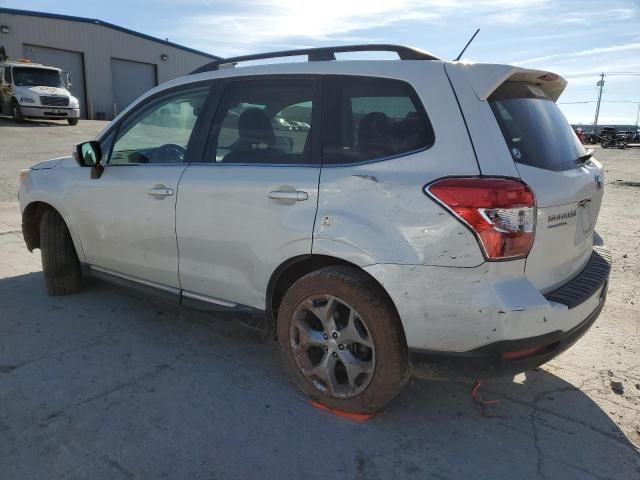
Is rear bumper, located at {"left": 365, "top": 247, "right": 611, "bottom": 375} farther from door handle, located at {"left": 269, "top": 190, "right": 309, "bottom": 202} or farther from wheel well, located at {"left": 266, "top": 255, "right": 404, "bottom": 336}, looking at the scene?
door handle, located at {"left": 269, "top": 190, "right": 309, "bottom": 202}

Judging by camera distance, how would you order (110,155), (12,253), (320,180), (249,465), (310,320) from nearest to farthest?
(249,465) < (320,180) < (310,320) < (110,155) < (12,253)

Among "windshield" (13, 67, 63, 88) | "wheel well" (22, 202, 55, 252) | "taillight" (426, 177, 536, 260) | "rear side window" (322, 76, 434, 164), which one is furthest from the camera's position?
"windshield" (13, 67, 63, 88)

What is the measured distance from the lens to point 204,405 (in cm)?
300

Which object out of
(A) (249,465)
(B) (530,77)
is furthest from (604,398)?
(A) (249,465)

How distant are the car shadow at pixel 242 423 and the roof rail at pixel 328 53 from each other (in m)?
1.68

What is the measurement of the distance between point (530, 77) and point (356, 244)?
4.42 ft

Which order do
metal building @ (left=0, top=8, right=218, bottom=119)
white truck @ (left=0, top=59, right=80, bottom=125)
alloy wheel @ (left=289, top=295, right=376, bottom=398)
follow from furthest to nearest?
metal building @ (left=0, top=8, right=218, bottom=119), white truck @ (left=0, top=59, right=80, bottom=125), alloy wheel @ (left=289, top=295, right=376, bottom=398)

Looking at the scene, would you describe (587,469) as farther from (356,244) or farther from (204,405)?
(204,405)

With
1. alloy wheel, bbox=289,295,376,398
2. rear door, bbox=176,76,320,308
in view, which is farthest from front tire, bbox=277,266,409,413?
rear door, bbox=176,76,320,308

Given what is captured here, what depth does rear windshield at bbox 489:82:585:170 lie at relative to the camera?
2545mm

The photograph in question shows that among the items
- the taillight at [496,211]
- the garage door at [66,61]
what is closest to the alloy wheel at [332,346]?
the taillight at [496,211]

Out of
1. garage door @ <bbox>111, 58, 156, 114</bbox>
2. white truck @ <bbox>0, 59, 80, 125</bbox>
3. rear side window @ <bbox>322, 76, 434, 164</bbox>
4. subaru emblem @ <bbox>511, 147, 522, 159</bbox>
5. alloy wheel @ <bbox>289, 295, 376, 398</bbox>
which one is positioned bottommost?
alloy wheel @ <bbox>289, 295, 376, 398</bbox>

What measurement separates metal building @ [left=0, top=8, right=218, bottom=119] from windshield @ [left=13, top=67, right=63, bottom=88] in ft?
24.3

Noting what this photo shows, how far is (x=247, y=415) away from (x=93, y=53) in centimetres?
3366
